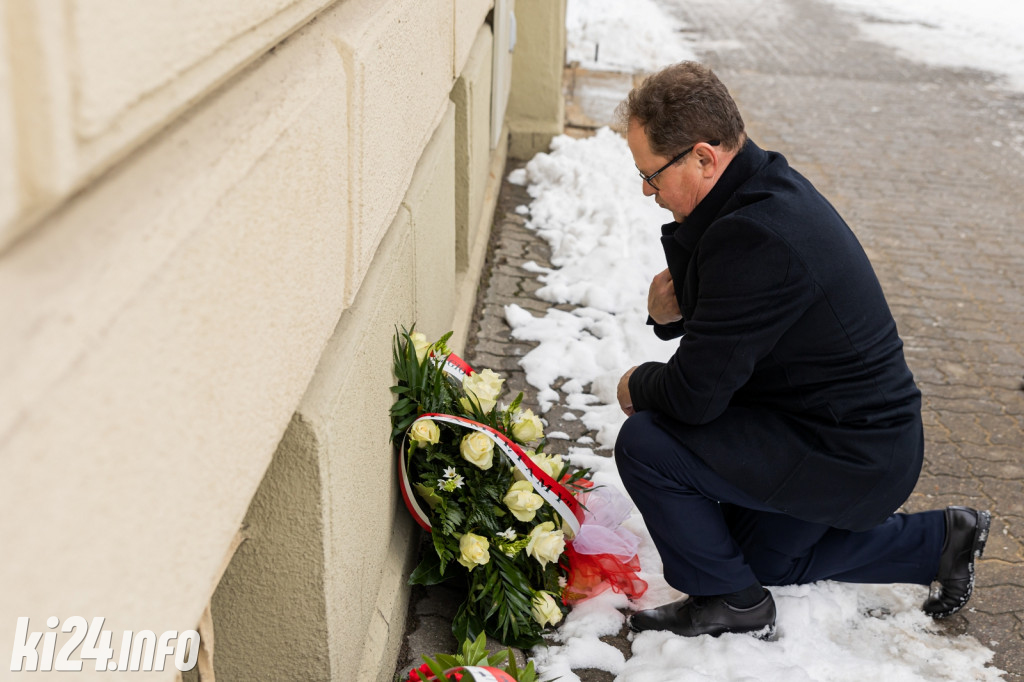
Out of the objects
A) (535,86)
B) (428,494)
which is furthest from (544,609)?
(535,86)

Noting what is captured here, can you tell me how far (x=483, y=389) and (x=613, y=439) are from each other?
0.96m

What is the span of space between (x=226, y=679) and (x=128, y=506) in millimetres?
1121

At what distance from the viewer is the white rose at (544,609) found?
2.52 metres

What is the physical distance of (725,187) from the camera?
240 cm

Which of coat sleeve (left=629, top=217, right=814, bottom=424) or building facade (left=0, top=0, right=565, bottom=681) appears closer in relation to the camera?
building facade (left=0, top=0, right=565, bottom=681)

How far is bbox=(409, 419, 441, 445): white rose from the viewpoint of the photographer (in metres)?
2.37

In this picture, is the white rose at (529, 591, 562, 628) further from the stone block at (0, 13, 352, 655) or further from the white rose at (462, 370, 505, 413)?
the stone block at (0, 13, 352, 655)

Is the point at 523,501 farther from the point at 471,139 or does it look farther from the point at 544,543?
the point at 471,139

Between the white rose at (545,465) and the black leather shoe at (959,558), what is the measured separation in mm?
1175

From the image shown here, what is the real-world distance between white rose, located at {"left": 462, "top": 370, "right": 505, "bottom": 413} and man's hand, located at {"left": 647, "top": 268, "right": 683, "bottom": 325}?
537 mm

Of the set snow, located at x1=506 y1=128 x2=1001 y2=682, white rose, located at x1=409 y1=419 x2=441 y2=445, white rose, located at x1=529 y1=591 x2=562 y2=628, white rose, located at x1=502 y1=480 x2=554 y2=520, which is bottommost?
snow, located at x1=506 y1=128 x2=1001 y2=682

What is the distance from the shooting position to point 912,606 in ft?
9.43

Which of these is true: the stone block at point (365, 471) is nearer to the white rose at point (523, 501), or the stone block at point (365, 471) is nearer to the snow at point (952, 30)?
the white rose at point (523, 501)

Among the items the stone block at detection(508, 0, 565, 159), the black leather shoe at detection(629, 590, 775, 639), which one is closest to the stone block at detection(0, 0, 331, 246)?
the black leather shoe at detection(629, 590, 775, 639)
